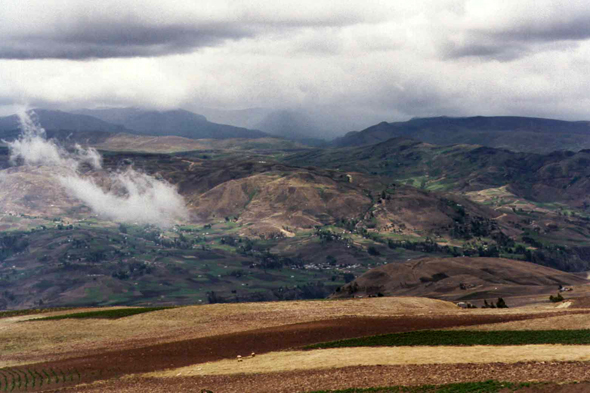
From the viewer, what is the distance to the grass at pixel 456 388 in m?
49.7

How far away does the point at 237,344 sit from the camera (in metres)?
87.6

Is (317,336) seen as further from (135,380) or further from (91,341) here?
(91,341)

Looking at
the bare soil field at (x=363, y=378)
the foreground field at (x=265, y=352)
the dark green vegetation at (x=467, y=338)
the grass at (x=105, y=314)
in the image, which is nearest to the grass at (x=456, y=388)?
the bare soil field at (x=363, y=378)

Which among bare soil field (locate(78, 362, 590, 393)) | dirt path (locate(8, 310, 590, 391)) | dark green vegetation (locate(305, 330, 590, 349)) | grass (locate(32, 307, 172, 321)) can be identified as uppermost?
bare soil field (locate(78, 362, 590, 393))

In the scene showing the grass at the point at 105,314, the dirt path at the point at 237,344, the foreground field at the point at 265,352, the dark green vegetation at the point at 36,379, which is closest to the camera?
the foreground field at the point at 265,352

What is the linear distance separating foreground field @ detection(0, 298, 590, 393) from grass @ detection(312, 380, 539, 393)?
54.8 inches

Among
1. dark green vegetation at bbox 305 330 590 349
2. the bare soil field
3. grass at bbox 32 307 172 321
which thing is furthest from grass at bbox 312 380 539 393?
grass at bbox 32 307 172 321

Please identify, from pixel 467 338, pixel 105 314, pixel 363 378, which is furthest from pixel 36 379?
pixel 467 338

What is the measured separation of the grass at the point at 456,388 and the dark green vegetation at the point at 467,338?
20495 millimetres

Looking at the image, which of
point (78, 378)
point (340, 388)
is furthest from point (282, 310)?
point (340, 388)

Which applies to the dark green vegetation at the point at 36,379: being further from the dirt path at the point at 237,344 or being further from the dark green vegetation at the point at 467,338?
the dark green vegetation at the point at 467,338

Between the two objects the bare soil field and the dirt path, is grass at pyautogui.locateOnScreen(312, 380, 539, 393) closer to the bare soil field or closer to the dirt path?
the bare soil field

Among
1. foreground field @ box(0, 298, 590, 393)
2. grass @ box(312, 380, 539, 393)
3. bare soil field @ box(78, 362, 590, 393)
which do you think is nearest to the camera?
grass @ box(312, 380, 539, 393)

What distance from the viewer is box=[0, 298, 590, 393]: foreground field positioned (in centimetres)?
5931
